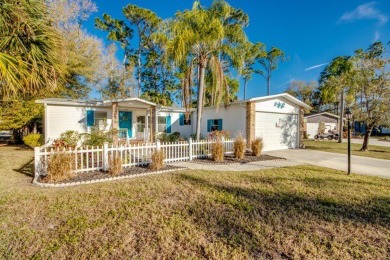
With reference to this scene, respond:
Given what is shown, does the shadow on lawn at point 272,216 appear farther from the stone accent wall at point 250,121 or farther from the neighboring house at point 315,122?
the neighboring house at point 315,122

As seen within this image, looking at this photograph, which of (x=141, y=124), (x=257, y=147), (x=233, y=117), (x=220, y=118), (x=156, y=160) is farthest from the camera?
(x=141, y=124)

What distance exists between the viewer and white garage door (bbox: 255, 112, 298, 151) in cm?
1226

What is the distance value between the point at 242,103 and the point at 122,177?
8.21m

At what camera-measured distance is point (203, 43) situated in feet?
32.2

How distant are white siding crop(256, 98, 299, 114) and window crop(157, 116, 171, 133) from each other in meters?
7.79

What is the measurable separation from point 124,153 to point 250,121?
712 centimetres

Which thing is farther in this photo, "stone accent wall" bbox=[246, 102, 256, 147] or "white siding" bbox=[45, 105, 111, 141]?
"white siding" bbox=[45, 105, 111, 141]

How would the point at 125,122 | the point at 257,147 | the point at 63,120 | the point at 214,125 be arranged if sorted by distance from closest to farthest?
the point at 257,147 < the point at 63,120 < the point at 214,125 < the point at 125,122

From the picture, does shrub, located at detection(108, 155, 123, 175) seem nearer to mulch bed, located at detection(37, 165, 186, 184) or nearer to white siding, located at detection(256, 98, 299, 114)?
mulch bed, located at detection(37, 165, 186, 184)

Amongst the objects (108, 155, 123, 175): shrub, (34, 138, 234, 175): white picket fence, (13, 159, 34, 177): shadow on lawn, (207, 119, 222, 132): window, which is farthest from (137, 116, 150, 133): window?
(108, 155, 123, 175): shrub

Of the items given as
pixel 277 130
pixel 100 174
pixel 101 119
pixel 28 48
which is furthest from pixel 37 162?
pixel 277 130

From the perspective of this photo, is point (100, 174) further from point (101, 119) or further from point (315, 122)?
point (315, 122)

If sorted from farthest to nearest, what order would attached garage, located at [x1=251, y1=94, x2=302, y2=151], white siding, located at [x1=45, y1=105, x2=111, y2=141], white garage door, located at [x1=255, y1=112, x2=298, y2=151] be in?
1. white garage door, located at [x1=255, y1=112, x2=298, y2=151]
2. attached garage, located at [x1=251, y1=94, x2=302, y2=151]
3. white siding, located at [x1=45, y1=105, x2=111, y2=141]

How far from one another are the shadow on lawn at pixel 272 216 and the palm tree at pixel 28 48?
5214 millimetres
